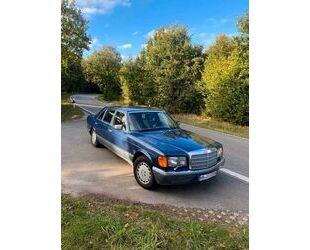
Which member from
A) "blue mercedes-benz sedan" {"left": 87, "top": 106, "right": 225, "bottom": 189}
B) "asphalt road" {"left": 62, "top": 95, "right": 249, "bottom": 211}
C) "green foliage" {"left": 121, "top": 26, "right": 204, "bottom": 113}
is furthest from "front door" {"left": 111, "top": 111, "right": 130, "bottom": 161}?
"green foliage" {"left": 121, "top": 26, "right": 204, "bottom": 113}

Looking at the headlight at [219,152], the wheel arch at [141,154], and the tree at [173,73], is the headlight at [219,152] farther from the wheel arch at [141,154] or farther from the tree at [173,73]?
the wheel arch at [141,154]

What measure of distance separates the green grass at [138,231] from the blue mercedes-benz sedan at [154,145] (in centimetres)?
35

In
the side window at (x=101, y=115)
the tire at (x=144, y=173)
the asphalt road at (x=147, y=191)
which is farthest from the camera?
the side window at (x=101, y=115)

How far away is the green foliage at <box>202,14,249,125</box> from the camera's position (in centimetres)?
317

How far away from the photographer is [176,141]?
3.29 meters

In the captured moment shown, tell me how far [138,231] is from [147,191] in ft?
1.48

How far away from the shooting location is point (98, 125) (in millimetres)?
3756

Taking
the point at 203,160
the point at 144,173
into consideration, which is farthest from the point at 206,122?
the point at 144,173

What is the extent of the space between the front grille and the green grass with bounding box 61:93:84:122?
4.27 ft

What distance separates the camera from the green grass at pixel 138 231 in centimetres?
285

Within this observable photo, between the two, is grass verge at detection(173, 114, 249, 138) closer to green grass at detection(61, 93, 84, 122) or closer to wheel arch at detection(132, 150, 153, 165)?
wheel arch at detection(132, 150, 153, 165)

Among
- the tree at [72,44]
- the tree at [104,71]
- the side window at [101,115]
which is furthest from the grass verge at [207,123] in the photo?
the tree at [72,44]
